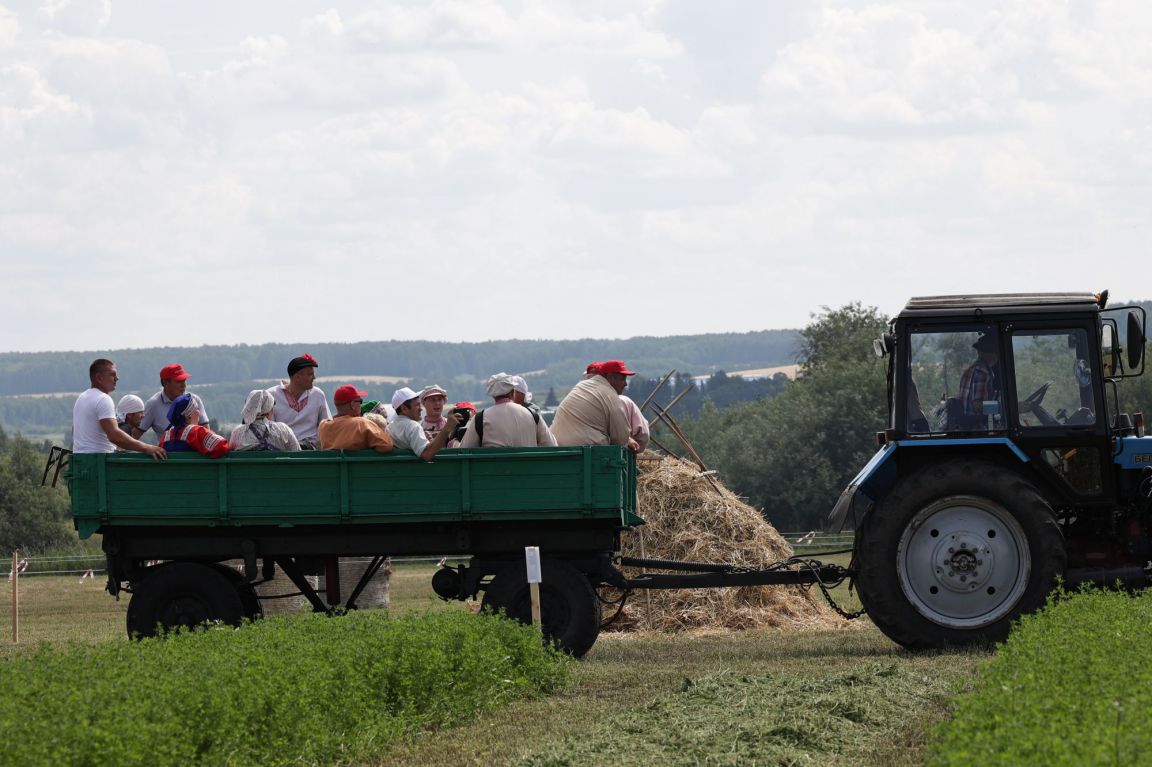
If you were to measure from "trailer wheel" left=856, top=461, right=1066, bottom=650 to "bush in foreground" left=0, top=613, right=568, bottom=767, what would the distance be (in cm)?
266

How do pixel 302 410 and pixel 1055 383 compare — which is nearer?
pixel 1055 383

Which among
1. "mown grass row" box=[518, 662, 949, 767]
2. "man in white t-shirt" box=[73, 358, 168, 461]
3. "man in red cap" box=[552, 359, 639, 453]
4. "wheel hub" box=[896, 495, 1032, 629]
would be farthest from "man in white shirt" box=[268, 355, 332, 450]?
"wheel hub" box=[896, 495, 1032, 629]

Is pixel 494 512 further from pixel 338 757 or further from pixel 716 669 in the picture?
pixel 338 757

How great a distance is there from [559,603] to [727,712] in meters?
3.18

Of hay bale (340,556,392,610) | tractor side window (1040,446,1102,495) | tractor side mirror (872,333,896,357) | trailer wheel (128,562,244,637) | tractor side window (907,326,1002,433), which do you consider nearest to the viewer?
tractor side window (1040,446,1102,495)

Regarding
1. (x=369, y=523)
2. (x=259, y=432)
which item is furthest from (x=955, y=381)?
(x=259, y=432)

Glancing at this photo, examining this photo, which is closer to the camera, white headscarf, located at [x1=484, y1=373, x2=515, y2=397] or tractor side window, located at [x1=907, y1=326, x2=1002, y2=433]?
tractor side window, located at [x1=907, y1=326, x2=1002, y2=433]

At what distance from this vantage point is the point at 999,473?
12.4 metres

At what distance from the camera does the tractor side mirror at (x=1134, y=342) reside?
11891 millimetres

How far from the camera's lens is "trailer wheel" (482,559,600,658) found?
1275cm

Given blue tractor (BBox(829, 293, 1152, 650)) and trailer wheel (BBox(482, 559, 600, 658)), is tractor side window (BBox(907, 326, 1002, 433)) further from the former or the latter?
trailer wheel (BBox(482, 559, 600, 658))

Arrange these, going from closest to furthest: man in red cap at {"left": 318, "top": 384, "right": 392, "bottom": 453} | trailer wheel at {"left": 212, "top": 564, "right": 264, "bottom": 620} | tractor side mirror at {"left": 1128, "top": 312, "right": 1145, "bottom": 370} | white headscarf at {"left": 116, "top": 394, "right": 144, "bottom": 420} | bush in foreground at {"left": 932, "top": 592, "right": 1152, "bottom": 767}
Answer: bush in foreground at {"left": 932, "top": 592, "right": 1152, "bottom": 767} < tractor side mirror at {"left": 1128, "top": 312, "right": 1145, "bottom": 370} < man in red cap at {"left": 318, "top": 384, "right": 392, "bottom": 453} < trailer wheel at {"left": 212, "top": 564, "right": 264, "bottom": 620} < white headscarf at {"left": 116, "top": 394, "right": 144, "bottom": 420}

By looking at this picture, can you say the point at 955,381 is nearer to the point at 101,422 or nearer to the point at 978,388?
the point at 978,388

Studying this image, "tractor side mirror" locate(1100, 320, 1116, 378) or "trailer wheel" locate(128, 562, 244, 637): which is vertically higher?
"tractor side mirror" locate(1100, 320, 1116, 378)
